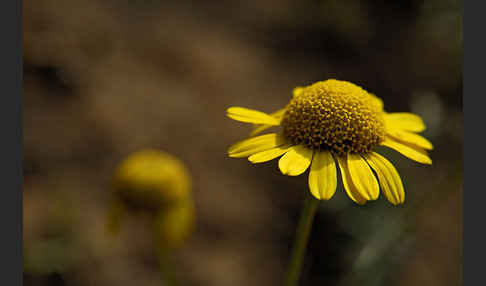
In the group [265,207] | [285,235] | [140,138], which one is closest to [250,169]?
[265,207]

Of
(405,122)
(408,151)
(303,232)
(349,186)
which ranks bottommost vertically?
(303,232)

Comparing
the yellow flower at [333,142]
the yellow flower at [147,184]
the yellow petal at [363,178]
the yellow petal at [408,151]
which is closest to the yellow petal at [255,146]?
the yellow flower at [333,142]

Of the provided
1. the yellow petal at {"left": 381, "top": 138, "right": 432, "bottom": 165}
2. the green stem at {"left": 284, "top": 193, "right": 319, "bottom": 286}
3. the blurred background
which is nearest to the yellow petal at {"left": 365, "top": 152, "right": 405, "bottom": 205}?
the yellow petal at {"left": 381, "top": 138, "right": 432, "bottom": 165}

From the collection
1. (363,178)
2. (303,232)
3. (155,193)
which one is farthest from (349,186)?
(155,193)

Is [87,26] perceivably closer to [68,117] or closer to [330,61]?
[68,117]

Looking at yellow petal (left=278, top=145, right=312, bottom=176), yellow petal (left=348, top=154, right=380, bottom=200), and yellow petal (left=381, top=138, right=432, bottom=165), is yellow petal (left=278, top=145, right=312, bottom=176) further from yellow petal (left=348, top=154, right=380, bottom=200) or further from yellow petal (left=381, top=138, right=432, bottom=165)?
yellow petal (left=381, top=138, right=432, bottom=165)

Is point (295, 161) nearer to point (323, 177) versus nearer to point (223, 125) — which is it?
point (323, 177)
